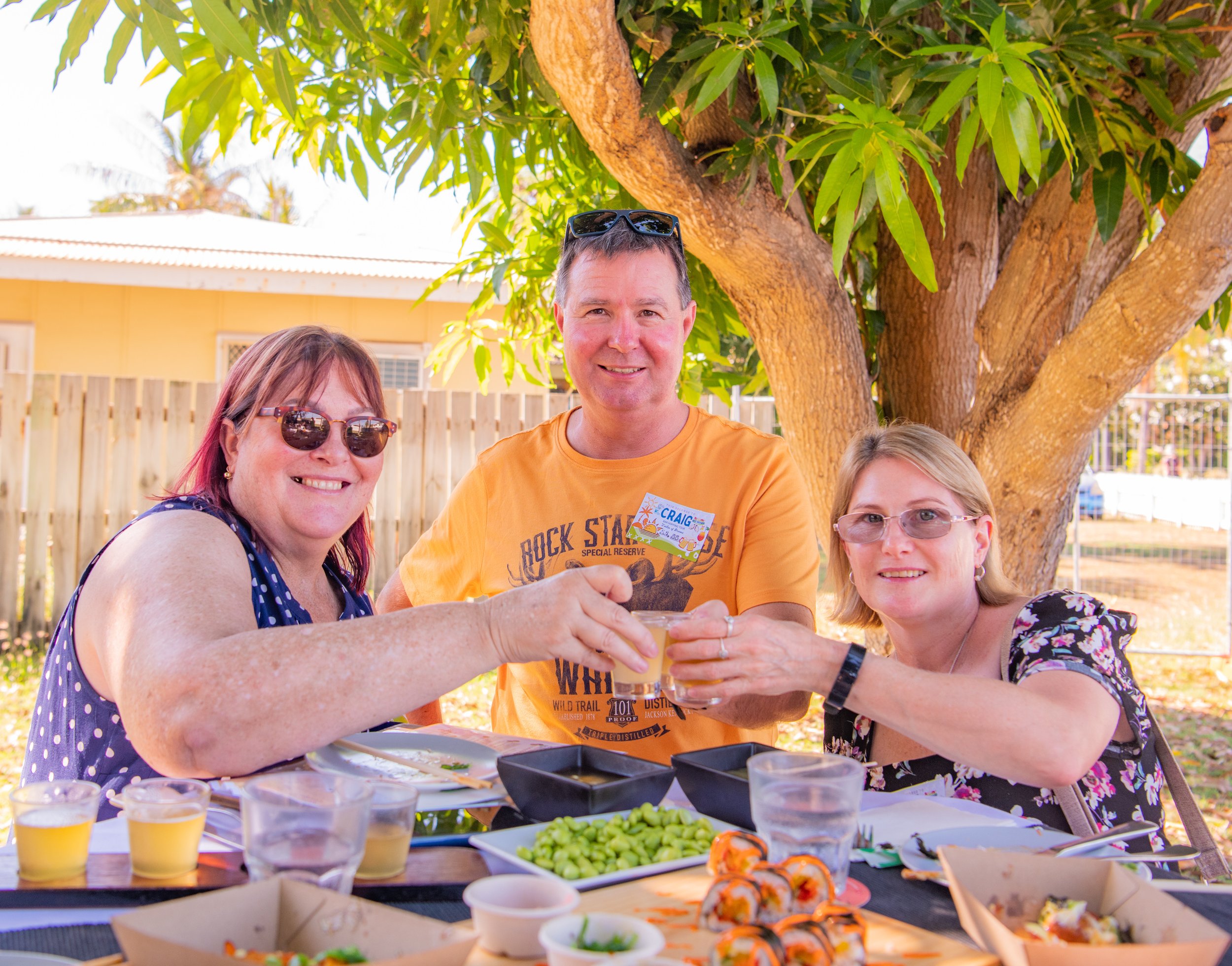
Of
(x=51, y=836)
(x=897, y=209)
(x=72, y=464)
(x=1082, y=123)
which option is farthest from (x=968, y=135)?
(x=72, y=464)

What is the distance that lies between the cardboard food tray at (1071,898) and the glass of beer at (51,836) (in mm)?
1236

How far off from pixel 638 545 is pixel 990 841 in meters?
1.42

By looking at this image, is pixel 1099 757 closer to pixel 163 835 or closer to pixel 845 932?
pixel 845 932

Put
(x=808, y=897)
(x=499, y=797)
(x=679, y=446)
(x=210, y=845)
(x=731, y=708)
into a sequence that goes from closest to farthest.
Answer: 1. (x=808, y=897)
2. (x=210, y=845)
3. (x=499, y=797)
4. (x=731, y=708)
5. (x=679, y=446)

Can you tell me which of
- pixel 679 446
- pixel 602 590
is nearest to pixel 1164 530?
pixel 679 446

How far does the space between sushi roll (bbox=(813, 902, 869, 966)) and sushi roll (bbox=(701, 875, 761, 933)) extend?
10 cm

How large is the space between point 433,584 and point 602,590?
138 cm

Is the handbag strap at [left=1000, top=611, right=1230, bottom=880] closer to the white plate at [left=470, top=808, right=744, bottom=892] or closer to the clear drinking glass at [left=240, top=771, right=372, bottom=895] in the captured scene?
the white plate at [left=470, top=808, right=744, bottom=892]

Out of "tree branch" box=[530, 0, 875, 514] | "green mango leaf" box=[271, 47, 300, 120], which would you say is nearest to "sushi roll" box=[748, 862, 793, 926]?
"green mango leaf" box=[271, 47, 300, 120]

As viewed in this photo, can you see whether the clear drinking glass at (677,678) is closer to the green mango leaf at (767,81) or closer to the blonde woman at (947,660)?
the blonde woman at (947,660)

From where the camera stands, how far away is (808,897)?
1.33 m

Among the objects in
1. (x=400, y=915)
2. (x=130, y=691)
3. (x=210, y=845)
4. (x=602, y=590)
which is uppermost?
(x=602, y=590)

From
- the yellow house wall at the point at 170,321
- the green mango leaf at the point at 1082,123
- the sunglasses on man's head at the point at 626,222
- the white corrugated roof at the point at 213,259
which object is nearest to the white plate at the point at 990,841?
the sunglasses on man's head at the point at 626,222

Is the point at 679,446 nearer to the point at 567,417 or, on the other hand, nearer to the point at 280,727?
the point at 567,417
